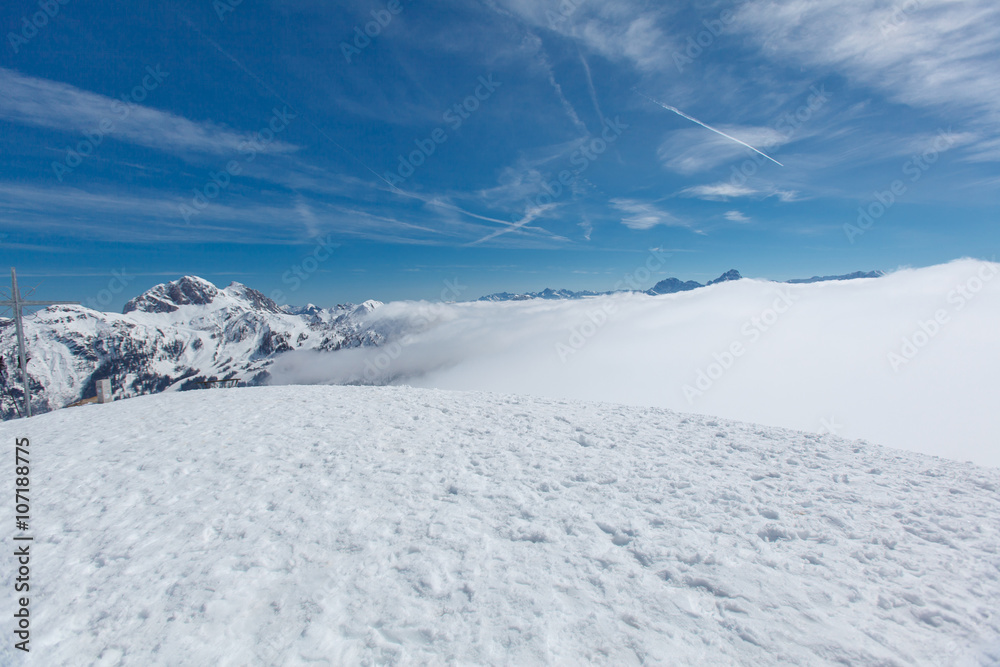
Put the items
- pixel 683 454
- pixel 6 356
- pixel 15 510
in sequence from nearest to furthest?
pixel 15 510 < pixel 683 454 < pixel 6 356

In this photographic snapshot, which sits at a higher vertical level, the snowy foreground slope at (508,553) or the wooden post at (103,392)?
the wooden post at (103,392)

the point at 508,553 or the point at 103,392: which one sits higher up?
the point at 103,392

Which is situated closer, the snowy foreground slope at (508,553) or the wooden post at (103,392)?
the snowy foreground slope at (508,553)

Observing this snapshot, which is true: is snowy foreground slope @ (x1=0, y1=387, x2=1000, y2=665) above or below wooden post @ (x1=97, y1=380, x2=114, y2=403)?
below

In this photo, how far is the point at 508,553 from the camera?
5.97m

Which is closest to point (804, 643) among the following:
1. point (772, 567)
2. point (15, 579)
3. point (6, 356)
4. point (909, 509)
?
point (772, 567)

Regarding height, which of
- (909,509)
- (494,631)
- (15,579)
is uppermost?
(15,579)

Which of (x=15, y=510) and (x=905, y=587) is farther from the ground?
(x=15, y=510)

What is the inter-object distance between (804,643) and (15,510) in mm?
13398

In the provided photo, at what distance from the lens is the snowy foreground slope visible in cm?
445

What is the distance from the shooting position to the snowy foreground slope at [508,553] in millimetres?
4445

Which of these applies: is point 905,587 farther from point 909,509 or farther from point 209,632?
point 209,632

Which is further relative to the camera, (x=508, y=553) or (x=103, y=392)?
(x=103, y=392)

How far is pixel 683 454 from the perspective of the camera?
10.0 meters
